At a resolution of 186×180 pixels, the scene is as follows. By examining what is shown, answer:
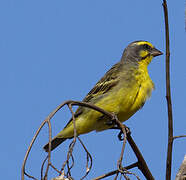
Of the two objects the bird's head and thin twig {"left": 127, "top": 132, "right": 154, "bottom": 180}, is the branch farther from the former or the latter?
the bird's head

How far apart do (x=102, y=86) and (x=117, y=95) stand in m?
0.57

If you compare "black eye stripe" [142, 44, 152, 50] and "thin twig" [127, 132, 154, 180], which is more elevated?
"black eye stripe" [142, 44, 152, 50]

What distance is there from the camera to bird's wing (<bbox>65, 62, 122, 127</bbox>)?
21.6ft

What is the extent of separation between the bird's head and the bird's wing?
54cm

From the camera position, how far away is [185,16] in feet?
9.50

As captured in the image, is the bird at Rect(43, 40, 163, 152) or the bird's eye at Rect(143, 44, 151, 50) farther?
the bird's eye at Rect(143, 44, 151, 50)

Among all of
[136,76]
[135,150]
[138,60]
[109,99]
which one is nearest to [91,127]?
[109,99]

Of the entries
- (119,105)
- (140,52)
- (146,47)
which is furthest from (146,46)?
(119,105)

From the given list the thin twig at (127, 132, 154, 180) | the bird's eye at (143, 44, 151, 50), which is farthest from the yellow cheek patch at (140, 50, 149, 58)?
the thin twig at (127, 132, 154, 180)

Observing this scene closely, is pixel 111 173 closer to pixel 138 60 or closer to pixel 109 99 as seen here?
pixel 109 99

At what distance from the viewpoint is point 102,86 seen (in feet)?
22.1

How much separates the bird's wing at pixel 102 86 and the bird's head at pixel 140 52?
0.54m

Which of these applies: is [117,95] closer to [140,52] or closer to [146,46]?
[140,52]

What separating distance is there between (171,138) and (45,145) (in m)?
3.52
